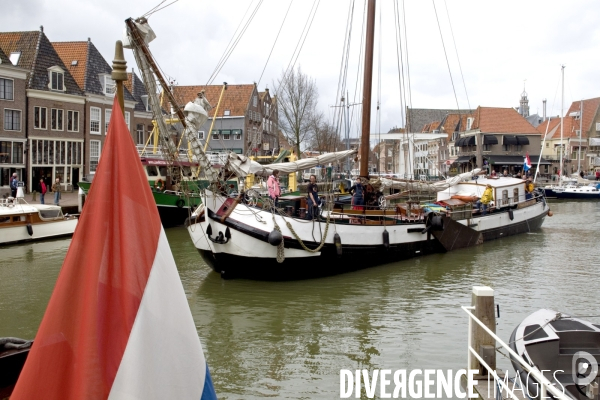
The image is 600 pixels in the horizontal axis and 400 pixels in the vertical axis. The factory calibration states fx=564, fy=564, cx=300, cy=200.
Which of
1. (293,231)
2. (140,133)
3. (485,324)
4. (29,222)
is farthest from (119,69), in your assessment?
(140,133)

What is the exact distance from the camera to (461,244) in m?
20.8

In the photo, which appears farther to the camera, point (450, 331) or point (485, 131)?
point (485, 131)

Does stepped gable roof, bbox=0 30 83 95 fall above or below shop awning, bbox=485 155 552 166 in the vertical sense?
above

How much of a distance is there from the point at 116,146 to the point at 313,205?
39.5ft

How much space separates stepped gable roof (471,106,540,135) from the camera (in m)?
64.7

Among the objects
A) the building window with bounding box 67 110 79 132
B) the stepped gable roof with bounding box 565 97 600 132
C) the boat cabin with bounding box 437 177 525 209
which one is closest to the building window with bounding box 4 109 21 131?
the building window with bounding box 67 110 79 132

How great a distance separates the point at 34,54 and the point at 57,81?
6.58ft

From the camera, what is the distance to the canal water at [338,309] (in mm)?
9070

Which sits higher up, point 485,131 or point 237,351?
point 485,131

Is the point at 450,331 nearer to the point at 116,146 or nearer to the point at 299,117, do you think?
the point at 116,146

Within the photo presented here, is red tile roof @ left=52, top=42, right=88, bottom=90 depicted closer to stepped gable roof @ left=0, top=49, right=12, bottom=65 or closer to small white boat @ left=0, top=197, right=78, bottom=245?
stepped gable roof @ left=0, top=49, right=12, bottom=65

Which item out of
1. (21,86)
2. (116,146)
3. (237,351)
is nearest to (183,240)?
(237,351)

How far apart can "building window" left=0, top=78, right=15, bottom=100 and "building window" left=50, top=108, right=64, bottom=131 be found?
327 centimetres

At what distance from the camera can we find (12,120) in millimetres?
32500
